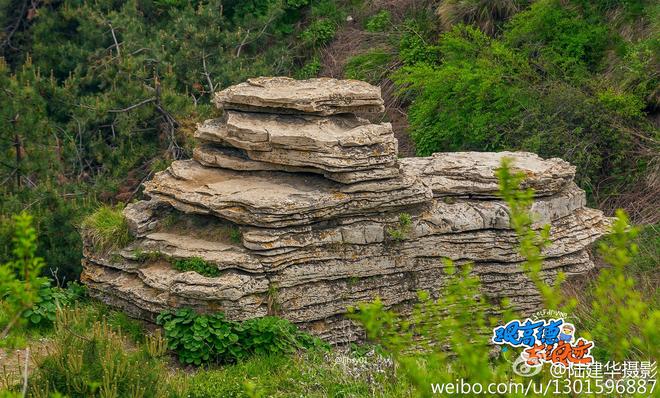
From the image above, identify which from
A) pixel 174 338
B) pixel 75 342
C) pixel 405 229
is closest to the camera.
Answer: pixel 75 342

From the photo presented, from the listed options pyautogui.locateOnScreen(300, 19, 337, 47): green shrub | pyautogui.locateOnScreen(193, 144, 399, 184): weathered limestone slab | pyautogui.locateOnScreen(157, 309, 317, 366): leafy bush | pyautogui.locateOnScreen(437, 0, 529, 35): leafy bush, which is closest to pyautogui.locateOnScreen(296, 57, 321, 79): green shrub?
pyautogui.locateOnScreen(300, 19, 337, 47): green shrub

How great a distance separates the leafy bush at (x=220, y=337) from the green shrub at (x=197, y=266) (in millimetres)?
384

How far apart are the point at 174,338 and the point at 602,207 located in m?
6.61

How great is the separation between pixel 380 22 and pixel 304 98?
913 centimetres

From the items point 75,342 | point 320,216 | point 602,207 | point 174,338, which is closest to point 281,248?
point 320,216

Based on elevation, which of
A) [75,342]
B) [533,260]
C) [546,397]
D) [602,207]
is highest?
[533,260]

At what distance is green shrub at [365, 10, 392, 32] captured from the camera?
18.4 meters

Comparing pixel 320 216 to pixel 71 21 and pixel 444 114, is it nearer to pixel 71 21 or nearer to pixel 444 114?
pixel 444 114

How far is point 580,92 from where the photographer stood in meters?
13.6

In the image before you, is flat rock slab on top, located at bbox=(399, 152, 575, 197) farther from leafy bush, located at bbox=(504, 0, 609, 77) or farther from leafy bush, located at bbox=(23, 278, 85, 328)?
leafy bush, located at bbox=(504, 0, 609, 77)

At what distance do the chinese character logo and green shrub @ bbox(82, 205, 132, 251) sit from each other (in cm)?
534

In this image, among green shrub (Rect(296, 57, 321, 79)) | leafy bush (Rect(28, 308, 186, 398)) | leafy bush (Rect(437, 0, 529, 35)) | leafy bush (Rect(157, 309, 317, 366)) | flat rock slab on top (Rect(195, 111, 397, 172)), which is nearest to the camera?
leafy bush (Rect(28, 308, 186, 398))

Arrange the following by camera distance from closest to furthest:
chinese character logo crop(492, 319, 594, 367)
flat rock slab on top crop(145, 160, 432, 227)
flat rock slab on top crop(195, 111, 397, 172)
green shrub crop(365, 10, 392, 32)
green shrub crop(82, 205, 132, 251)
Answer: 1. chinese character logo crop(492, 319, 594, 367)
2. flat rock slab on top crop(145, 160, 432, 227)
3. flat rock slab on top crop(195, 111, 397, 172)
4. green shrub crop(82, 205, 132, 251)
5. green shrub crop(365, 10, 392, 32)

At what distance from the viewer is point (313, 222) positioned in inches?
375
